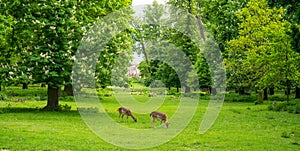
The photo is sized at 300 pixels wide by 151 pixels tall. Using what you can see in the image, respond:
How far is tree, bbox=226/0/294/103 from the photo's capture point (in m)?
34.7

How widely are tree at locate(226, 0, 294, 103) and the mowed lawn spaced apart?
7018 mm

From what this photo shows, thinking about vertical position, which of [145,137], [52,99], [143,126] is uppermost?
[52,99]

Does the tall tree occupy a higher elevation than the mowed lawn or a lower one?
higher

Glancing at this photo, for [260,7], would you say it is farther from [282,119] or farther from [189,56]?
[189,56]

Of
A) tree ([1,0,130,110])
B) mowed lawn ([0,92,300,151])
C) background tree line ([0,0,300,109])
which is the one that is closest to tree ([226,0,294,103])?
background tree line ([0,0,300,109])

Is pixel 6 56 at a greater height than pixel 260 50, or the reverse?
pixel 260 50

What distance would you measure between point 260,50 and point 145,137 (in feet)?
77.4

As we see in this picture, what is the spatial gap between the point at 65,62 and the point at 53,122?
18.2 feet

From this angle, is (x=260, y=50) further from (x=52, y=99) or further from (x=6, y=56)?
(x=6, y=56)

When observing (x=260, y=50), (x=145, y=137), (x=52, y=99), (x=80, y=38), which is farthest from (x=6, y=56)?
(x=260, y=50)

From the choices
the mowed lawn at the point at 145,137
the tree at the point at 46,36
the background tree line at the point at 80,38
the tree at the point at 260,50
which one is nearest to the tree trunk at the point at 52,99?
the background tree line at the point at 80,38

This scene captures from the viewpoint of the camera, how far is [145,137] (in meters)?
20.1

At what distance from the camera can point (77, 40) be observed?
1158 inches

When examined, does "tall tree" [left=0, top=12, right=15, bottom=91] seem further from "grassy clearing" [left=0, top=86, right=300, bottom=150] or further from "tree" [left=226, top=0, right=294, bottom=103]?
Result: "tree" [left=226, top=0, right=294, bottom=103]
